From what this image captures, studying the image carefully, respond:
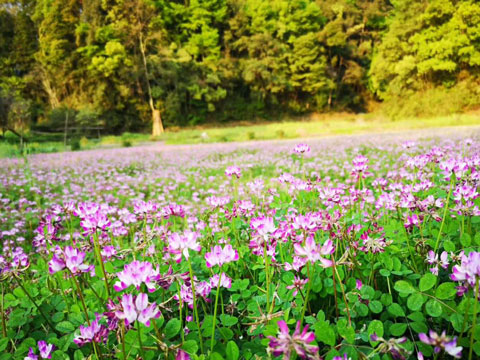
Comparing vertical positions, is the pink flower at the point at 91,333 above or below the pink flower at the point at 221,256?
below

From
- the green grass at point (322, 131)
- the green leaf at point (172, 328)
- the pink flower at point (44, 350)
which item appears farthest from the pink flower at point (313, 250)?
the green grass at point (322, 131)

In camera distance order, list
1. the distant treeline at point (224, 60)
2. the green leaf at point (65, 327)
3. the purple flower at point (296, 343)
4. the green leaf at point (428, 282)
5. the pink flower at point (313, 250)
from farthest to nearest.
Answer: the distant treeline at point (224, 60) < the green leaf at point (65, 327) < the green leaf at point (428, 282) < the pink flower at point (313, 250) < the purple flower at point (296, 343)

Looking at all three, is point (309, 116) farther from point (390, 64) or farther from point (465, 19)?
point (465, 19)

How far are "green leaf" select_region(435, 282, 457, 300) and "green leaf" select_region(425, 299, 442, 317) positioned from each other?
23mm

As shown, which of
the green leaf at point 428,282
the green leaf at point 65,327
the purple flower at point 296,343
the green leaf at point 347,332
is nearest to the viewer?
the purple flower at point 296,343

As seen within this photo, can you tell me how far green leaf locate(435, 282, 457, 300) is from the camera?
905 millimetres

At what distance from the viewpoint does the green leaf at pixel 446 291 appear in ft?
2.97

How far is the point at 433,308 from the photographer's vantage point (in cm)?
91

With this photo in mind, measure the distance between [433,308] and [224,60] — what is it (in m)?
33.1

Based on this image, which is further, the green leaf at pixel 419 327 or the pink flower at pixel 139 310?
the green leaf at pixel 419 327

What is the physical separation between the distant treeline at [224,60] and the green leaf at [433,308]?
2433 centimetres

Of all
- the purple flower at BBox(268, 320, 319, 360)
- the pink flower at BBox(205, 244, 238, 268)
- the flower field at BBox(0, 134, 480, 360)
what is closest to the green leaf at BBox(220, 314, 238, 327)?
the flower field at BBox(0, 134, 480, 360)

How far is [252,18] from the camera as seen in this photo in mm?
34969

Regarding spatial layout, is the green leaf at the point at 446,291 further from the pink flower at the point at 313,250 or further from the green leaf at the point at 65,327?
the green leaf at the point at 65,327
